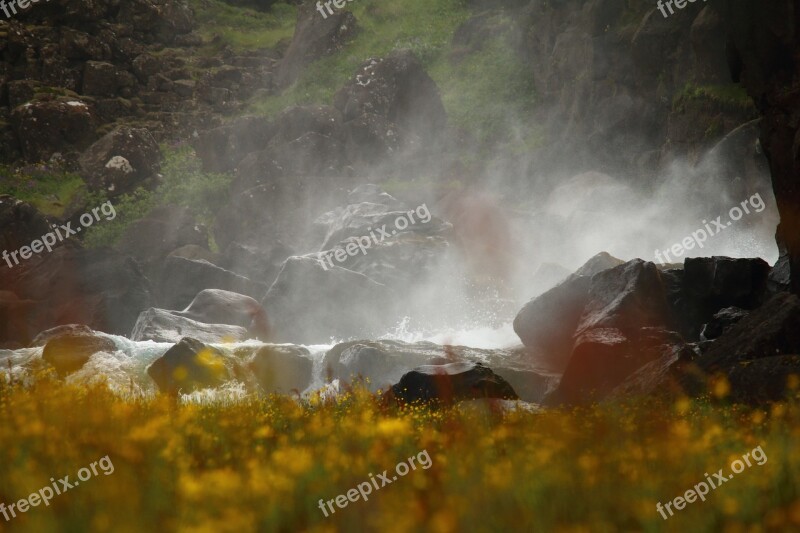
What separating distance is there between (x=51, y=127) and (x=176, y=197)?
1044 cm

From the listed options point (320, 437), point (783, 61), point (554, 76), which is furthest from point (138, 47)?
point (320, 437)

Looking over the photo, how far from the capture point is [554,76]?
4138cm

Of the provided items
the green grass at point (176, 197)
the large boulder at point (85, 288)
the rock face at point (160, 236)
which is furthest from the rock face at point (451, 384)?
the green grass at point (176, 197)

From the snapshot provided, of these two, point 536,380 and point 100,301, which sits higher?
point 100,301

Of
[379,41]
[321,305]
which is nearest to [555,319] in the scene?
[321,305]

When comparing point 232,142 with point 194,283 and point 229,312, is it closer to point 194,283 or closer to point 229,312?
point 194,283

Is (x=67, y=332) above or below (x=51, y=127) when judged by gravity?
below

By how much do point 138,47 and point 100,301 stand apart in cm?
3406

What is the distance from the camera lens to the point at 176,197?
1772 inches

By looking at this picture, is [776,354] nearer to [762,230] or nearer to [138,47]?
[762,230]
